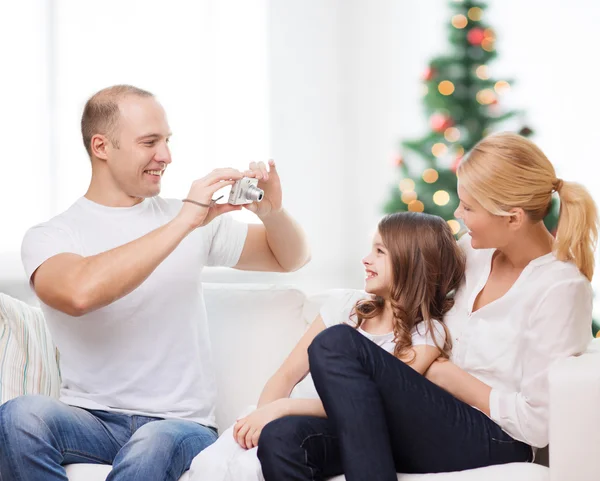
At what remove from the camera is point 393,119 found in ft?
13.4

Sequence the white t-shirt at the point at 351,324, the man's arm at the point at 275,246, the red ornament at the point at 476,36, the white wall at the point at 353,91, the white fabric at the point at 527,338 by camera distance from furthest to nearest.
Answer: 1. the white wall at the point at 353,91
2. the red ornament at the point at 476,36
3. the man's arm at the point at 275,246
4. the white t-shirt at the point at 351,324
5. the white fabric at the point at 527,338

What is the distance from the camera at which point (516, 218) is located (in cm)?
175

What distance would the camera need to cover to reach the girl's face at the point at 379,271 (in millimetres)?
1921

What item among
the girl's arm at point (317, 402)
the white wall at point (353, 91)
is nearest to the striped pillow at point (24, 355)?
the girl's arm at point (317, 402)

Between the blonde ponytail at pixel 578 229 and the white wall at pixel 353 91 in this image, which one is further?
the white wall at pixel 353 91

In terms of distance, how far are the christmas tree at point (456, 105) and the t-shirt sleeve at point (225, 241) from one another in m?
1.25

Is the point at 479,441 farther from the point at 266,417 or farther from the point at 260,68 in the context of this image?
the point at 260,68

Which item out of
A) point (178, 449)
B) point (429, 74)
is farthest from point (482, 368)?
point (429, 74)

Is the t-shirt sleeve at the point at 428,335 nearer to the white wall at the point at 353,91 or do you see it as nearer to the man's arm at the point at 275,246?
the man's arm at the point at 275,246

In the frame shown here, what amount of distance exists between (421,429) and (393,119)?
2667 mm

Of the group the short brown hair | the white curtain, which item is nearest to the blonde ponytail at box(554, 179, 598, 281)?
the short brown hair

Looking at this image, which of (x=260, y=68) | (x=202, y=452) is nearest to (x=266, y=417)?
(x=202, y=452)

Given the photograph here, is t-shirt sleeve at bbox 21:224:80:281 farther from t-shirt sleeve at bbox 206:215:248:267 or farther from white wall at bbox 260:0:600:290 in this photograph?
white wall at bbox 260:0:600:290

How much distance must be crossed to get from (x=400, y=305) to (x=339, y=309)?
0.19m
